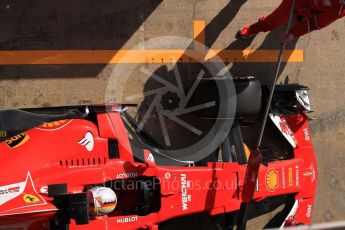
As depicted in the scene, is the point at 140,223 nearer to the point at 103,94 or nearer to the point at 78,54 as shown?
the point at 103,94

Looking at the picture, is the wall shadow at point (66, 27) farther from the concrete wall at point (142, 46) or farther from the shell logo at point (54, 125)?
the shell logo at point (54, 125)

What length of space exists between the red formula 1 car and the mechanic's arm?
73 cm

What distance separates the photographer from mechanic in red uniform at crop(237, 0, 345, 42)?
14.9 ft

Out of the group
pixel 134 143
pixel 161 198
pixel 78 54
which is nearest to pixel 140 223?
pixel 161 198

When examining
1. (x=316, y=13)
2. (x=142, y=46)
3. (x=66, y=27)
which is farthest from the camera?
(x=142, y=46)

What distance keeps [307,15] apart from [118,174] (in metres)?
2.58

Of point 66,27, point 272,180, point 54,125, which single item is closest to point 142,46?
point 66,27

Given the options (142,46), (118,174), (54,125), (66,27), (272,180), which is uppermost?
(66,27)

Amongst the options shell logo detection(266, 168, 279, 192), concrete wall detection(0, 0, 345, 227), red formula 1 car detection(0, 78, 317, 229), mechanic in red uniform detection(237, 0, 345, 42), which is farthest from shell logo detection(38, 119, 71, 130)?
mechanic in red uniform detection(237, 0, 345, 42)

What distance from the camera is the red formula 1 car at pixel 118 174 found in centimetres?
375

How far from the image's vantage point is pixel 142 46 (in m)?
5.63

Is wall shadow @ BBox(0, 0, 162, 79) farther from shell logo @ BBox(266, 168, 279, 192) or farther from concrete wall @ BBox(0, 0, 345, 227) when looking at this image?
shell logo @ BBox(266, 168, 279, 192)

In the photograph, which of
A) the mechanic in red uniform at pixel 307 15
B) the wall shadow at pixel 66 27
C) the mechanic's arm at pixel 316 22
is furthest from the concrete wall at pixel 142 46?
the mechanic's arm at pixel 316 22

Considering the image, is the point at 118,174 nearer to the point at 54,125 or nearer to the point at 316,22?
the point at 54,125
